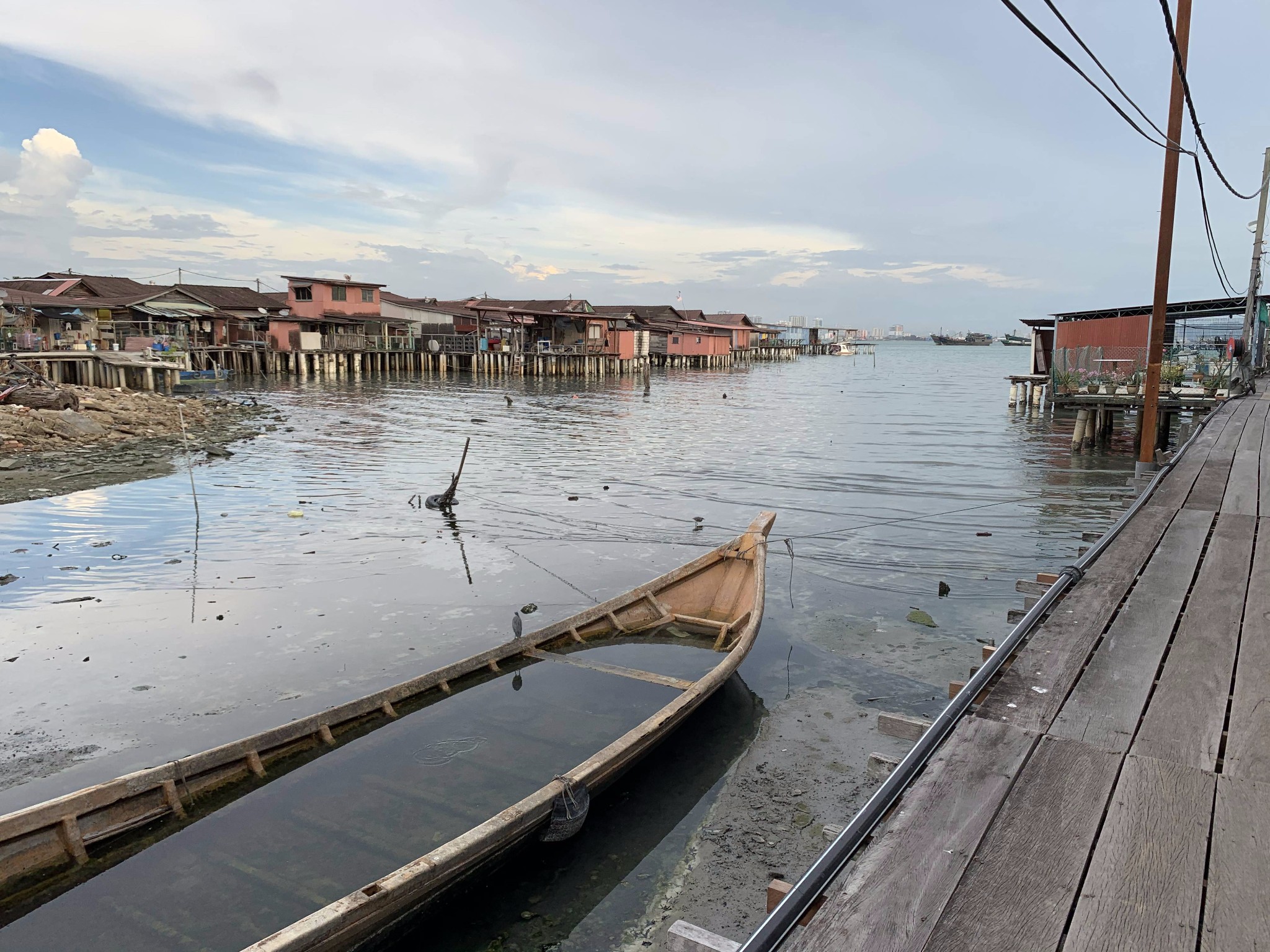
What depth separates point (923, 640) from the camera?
30.0 feet

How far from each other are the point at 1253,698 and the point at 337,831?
5690 millimetres

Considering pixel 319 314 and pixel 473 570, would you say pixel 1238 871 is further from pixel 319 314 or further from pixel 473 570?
pixel 319 314

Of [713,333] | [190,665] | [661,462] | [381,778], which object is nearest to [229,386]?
[661,462]

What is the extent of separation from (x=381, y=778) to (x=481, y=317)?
65.7 metres

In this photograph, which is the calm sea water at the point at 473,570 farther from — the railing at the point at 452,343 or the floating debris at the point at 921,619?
the railing at the point at 452,343

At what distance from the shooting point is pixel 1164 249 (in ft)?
41.1

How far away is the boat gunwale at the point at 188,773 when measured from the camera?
15.3ft

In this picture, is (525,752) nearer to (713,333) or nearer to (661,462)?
(661,462)

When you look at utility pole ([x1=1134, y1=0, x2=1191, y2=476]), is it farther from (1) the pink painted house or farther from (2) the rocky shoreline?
(1) the pink painted house

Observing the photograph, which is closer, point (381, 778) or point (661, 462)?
point (381, 778)

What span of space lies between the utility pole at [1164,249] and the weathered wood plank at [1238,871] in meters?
10.2

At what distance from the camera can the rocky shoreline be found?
16906 mm

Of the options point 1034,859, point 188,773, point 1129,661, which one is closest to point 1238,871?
point 1034,859

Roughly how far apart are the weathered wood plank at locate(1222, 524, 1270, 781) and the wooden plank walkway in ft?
0.03
